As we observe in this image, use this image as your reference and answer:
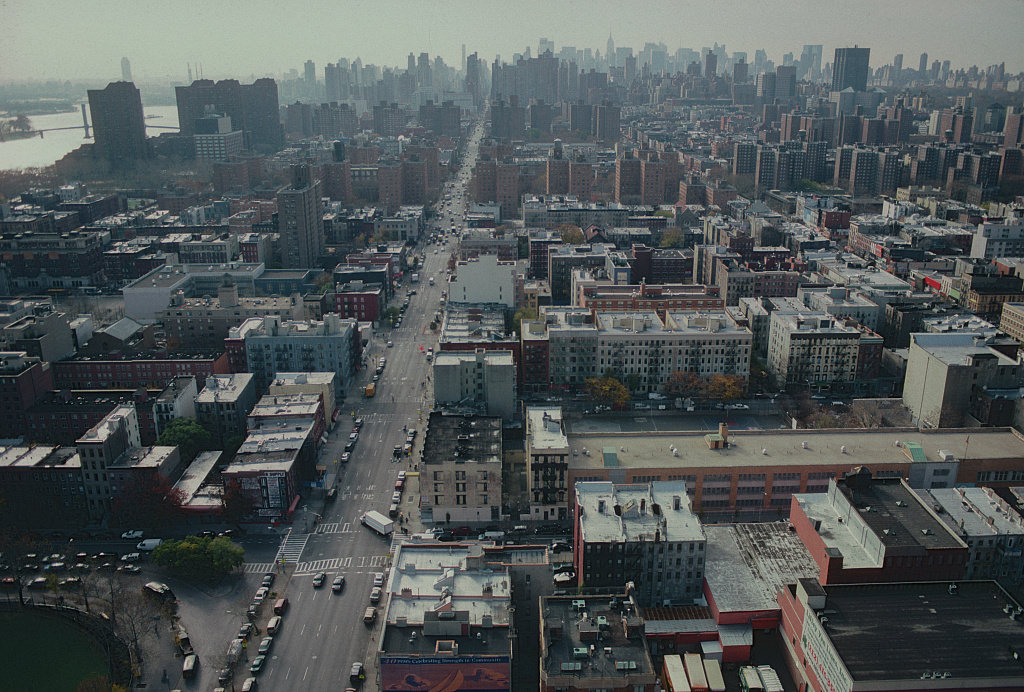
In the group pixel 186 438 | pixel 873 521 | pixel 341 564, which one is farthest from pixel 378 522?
pixel 873 521

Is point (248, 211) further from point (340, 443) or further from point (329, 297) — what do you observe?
point (340, 443)

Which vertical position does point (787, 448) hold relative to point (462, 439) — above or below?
below

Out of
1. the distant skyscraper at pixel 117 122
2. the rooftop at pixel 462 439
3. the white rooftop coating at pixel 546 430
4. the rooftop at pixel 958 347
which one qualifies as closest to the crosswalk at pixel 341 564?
the rooftop at pixel 462 439

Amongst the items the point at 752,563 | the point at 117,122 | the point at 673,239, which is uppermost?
the point at 117,122

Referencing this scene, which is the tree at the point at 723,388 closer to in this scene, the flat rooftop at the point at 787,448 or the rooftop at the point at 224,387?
the flat rooftop at the point at 787,448

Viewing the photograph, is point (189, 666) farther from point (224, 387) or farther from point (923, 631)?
point (923, 631)

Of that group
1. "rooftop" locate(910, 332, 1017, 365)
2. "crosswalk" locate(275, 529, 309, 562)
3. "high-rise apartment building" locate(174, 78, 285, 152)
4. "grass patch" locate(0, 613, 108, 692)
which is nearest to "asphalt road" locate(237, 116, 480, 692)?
"crosswalk" locate(275, 529, 309, 562)

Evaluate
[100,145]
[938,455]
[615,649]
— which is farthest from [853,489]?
[100,145]

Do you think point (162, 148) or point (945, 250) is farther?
point (162, 148)
